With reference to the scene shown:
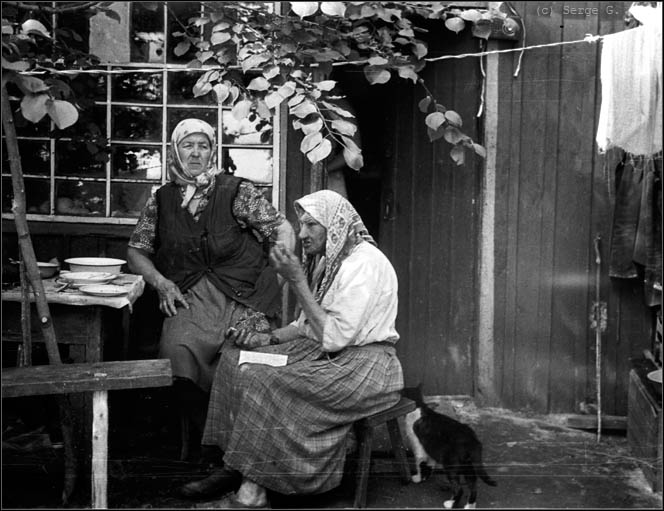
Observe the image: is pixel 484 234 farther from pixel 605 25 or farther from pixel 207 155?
pixel 207 155

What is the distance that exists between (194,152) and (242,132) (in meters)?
0.91

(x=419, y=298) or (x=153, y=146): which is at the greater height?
(x=153, y=146)

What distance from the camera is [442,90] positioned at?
226 inches

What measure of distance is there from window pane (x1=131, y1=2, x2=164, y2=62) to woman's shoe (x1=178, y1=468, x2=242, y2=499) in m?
2.86

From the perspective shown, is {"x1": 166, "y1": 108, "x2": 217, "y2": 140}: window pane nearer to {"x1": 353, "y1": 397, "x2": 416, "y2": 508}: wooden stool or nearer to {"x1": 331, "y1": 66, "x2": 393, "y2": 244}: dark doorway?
{"x1": 331, "y1": 66, "x2": 393, "y2": 244}: dark doorway

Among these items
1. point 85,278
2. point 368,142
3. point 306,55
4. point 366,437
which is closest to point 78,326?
point 85,278

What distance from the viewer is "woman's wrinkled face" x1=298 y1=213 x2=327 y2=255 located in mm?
4255

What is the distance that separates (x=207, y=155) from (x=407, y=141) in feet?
5.33

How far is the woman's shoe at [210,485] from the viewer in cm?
413

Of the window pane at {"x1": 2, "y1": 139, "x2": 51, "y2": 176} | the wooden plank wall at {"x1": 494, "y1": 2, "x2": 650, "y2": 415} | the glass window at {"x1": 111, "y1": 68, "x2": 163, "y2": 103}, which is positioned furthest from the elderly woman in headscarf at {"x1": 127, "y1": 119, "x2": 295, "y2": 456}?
the wooden plank wall at {"x1": 494, "y1": 2, "x2": 650, "y2": 415}

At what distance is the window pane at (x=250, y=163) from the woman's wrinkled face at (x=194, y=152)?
0.84 meters

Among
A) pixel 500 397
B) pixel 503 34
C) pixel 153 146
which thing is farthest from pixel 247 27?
pixel 500 397

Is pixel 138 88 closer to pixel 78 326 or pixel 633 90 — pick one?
pixel 78 326

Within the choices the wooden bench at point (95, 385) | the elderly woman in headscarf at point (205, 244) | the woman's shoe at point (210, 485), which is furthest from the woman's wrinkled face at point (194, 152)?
the woman's shoe at point (210, 485)
